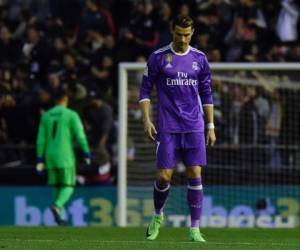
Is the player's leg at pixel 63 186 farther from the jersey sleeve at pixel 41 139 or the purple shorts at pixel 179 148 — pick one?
the purple shorts at pixel 179 148

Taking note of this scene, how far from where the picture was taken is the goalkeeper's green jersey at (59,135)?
1839 centimetres

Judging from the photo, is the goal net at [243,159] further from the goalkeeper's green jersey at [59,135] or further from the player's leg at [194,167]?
the player's leg at [194,167]

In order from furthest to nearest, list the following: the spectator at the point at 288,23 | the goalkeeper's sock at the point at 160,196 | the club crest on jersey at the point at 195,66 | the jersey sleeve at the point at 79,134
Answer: the spectator at the point at 288,23
the jersey sleeve at the point at 79,134
the goalkeeper's sock at the point at 160,196
the club crest on jersey at the point at 195,66

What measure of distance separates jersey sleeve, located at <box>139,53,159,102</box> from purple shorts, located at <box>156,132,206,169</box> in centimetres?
46

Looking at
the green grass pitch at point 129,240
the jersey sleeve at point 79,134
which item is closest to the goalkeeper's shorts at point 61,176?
the jersey sleeve at point 79,134

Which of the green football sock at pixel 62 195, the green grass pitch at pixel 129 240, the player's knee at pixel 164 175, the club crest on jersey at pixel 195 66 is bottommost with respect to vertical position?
the green grass pitch at pixel 129 240

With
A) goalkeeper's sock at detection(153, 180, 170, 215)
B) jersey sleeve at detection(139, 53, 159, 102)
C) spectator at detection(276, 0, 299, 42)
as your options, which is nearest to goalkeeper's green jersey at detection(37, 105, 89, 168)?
spectator at detection(276, 0, 299, 42)

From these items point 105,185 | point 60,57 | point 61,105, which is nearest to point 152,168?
point 105,185

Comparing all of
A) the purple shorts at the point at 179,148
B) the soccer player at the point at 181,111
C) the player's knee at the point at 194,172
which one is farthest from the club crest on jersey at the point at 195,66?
the player's knee at the point at 194,172

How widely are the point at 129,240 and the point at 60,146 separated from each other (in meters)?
6.24

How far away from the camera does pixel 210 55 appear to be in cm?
2173

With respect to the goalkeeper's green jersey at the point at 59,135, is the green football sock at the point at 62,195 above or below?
below

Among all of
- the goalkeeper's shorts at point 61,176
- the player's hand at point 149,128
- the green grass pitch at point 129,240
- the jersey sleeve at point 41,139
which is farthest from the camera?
the goalkeeper's shorts at point 61,176

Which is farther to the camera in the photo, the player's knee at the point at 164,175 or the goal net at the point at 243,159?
the goal net at the point at 243,159
